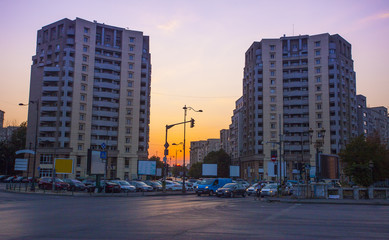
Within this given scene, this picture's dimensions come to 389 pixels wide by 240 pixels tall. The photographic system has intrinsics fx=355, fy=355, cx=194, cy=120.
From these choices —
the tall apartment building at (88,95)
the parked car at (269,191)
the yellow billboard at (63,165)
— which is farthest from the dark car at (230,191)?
the tall apartment building at (88,95)

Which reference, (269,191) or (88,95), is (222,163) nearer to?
(88,95)

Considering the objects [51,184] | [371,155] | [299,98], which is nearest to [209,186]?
[51,184]

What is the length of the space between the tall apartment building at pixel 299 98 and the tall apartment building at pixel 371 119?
44.1 ft

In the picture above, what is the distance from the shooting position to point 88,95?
87.1m

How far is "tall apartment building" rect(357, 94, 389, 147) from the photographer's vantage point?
375 feet

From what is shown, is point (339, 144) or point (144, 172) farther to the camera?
point (339, 144)

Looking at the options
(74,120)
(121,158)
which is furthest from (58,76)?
(121,158)

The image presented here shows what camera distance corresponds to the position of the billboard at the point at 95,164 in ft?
118

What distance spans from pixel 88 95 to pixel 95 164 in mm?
54189

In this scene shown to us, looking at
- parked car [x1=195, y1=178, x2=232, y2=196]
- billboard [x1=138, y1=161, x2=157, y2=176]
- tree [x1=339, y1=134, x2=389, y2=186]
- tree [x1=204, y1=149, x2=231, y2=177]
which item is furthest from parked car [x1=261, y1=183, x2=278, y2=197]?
tree [x1=204, y1=149, x2=231, y2=177]

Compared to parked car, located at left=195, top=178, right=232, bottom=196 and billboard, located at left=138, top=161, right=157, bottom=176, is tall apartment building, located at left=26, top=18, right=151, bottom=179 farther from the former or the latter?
parked car, located at left=195, top=178, right=232, bottom=196

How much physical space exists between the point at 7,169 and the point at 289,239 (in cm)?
9517

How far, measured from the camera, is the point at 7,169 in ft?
295

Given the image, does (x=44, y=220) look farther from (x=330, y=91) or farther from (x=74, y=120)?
(x=330, y=91)
